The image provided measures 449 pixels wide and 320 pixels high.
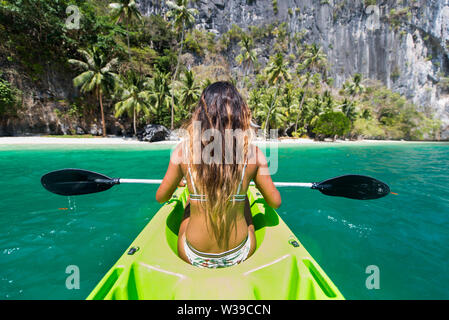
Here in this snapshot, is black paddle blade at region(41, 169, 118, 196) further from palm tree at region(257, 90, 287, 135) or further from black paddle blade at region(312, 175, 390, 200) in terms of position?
palm tree at region(257, 90, 287, 135)

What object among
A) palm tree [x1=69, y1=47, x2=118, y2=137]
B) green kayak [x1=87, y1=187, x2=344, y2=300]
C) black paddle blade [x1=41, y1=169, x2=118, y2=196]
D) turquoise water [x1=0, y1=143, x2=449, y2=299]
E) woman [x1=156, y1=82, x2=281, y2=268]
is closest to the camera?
green kayak [x1=87, y1=187, x2=344, y2=300]

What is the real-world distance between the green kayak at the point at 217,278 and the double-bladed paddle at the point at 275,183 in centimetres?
144

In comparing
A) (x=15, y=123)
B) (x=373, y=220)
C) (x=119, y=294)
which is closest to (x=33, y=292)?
(x=119, y=294)

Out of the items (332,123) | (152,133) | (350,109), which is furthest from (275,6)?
(152,133)

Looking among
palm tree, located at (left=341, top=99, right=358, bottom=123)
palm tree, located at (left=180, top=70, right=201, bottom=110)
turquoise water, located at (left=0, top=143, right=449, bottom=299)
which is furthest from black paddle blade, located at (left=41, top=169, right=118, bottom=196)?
palm tree, located at (left=341, top=99, right=358, bottom=123)

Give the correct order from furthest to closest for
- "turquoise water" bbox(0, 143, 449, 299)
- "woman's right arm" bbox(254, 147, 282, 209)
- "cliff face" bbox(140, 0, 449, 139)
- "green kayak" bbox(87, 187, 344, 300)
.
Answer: "cliff face" bbox(140, 0, 449, 139)
"turquoise water" bbox(0, 143, 449, 299)
"woman's right arm" bbox(254, 147, 282, 209)
"green kayak" bbox(87, 187, 344, 300)

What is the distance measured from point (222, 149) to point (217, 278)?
0.94m

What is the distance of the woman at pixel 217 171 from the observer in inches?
55.2

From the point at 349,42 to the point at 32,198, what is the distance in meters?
67.1

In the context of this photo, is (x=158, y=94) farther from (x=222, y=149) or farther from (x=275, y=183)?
(x=222, y=149)

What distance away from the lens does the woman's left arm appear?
1502 mm

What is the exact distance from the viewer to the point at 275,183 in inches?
114

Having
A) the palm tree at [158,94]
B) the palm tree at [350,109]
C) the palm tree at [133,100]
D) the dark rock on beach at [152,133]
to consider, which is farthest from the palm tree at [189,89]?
the palm tree at [350,109]

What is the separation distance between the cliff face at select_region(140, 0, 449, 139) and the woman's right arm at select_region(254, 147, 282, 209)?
5816cm
